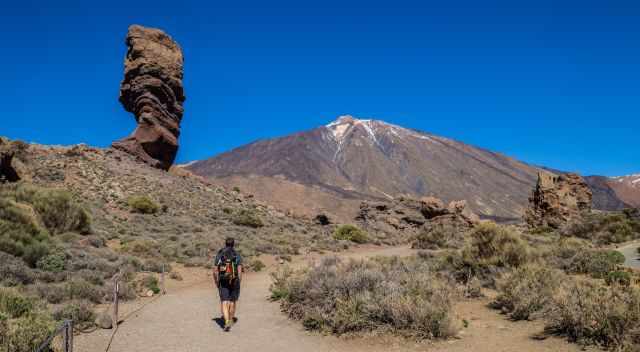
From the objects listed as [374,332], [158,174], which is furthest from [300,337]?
[158,174]

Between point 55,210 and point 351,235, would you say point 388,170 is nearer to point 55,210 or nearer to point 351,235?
point 351,235

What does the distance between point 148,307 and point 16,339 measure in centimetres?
460

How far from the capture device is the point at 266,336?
7184 mm

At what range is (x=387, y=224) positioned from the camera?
3525 centimetres

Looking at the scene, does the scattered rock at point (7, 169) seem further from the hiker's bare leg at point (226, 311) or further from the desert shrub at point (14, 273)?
the hiker's bare leg at point (226, 311)

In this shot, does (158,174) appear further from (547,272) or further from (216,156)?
(216,156)

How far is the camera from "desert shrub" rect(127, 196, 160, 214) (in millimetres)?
24188

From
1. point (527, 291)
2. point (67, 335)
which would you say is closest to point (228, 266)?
point (67, 335)

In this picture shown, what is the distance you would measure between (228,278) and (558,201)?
2963 centimetres

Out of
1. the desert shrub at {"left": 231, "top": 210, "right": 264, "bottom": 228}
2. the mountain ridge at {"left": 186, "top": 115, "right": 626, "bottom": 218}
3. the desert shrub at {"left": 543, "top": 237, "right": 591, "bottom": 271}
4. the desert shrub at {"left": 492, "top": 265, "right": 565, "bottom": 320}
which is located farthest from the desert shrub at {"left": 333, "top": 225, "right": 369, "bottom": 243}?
the mountain ridge at {"left": 186, "top": 115, "right": 626, "bottom": 218}

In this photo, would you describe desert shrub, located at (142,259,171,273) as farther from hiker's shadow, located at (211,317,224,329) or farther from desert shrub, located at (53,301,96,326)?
desert shrub, located at (53,301,96,326)

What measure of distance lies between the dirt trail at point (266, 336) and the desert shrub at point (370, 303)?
0.24m

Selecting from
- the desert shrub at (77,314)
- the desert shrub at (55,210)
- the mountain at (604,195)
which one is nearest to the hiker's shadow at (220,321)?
the desert shrub at (77,314)

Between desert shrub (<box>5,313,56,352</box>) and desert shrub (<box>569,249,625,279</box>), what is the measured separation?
1062cm
